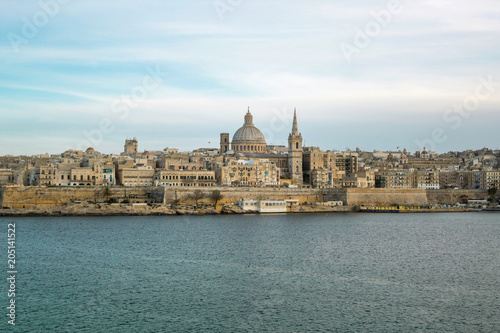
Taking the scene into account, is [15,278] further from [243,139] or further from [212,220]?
[243,139]

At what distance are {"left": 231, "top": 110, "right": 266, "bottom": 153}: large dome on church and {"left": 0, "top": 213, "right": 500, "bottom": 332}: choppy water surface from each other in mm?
34940

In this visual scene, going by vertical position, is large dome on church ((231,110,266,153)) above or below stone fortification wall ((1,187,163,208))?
above

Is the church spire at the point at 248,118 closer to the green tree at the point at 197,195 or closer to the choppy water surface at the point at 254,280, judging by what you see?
the green tree at the point at 197,195

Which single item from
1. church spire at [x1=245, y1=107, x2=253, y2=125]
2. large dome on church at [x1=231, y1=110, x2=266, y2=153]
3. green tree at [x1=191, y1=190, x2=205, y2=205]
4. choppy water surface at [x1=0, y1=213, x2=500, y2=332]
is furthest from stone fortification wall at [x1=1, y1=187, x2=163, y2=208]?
church spire at [x1=245, y1=107, x2=253, y2=125]

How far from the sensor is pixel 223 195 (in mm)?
50531

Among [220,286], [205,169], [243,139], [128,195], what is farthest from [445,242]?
[243,139]

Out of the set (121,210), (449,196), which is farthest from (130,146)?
(449,196)

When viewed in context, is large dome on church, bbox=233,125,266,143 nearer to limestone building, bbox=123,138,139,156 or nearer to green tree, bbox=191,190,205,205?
limestone building, bbox=123,138,139,156

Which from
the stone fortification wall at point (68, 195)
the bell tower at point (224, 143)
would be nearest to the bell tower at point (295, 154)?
the bell tower at point (224, 143)

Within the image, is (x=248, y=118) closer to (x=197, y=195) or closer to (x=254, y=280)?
(x=197, y=195)

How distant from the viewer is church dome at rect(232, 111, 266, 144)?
230ft

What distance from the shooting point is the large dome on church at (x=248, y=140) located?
6962 cm

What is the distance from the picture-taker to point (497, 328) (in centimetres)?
1563

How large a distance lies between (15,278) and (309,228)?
1915 centimetres
